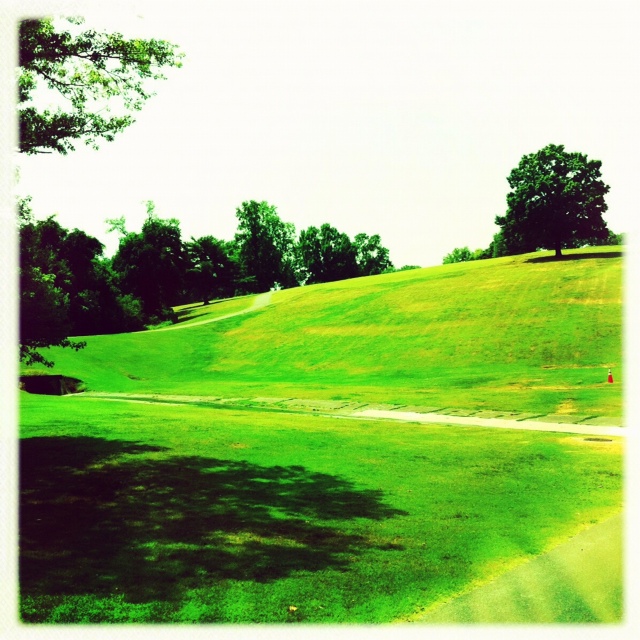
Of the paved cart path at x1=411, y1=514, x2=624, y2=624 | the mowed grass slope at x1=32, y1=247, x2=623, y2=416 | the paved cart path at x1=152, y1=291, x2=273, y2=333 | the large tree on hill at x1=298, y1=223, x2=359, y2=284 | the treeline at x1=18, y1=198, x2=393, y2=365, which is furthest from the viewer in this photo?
the large tree on hill at x1=298, y1=223, x2=359, y2=284

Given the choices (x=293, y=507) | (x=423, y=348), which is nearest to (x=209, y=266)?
(x=423, y=348)

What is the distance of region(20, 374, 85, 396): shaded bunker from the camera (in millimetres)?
32531

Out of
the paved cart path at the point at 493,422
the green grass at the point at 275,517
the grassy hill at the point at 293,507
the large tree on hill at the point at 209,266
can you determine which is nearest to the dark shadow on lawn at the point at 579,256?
the grassy hill at the point at 293,507

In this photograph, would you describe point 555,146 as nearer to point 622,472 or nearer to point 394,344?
point 394,344

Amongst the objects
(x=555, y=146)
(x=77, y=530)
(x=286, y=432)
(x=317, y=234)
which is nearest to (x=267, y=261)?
(x=317, y=234)

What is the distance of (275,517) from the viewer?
8461 mm

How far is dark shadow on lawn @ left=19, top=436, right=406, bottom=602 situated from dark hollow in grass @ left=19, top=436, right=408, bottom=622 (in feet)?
0.06

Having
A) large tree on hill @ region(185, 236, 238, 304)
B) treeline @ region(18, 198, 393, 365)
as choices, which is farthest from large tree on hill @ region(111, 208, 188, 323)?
large tree on hill @ region(185, 236, 238, 304)

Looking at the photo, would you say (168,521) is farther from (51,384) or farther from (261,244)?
(261,244)

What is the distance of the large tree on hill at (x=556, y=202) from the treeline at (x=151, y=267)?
153 ft

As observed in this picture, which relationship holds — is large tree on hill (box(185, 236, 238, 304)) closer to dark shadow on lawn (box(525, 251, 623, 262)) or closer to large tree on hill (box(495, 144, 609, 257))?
large tree on hill (box(495, 144, 609, 257))

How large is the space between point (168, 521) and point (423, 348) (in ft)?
123

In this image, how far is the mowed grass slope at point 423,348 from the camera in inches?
1169

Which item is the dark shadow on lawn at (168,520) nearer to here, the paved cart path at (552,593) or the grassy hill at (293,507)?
the grassy hill at (293,507)
